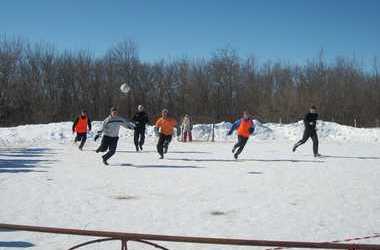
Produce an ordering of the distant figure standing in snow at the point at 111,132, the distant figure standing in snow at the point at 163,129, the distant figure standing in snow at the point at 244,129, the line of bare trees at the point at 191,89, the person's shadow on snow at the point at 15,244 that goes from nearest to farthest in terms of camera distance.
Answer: the person's shadow on snow at the point at 15,244, the distant figure standing in snow at the point at 111,132, the distant figure standing in snow at the point at 244,129, the distant figure standing in snow at the point at 163,129, the line of bare trees at the point at 191,89

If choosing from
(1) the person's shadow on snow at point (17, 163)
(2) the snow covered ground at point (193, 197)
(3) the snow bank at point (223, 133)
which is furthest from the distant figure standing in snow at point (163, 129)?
(3) the snow bank at point (223, 133)

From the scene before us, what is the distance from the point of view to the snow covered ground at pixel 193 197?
7.13m

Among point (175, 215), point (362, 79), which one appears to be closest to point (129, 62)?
point (362, 79)

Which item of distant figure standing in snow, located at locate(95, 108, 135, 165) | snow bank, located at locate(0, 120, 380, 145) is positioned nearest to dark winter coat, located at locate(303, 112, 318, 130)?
distant figure standing in snow, located at locate(95, 108, 135, 165)

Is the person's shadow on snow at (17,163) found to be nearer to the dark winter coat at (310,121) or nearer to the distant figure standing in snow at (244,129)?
the distant figure standing in snow at (244,129)

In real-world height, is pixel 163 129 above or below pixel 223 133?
below

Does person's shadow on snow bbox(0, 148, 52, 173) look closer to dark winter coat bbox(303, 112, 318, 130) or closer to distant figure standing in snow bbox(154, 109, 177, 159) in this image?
distant figure standing in snow bbox(154, 109, 177, 159)

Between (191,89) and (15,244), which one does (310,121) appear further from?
(191,89)

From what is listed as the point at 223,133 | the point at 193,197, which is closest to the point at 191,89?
the point at 223,133

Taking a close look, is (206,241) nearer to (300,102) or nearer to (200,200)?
(200,200)

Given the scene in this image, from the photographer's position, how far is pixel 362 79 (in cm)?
6069

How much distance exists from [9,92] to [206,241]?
5014 cm

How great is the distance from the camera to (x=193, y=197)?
31.7 ft

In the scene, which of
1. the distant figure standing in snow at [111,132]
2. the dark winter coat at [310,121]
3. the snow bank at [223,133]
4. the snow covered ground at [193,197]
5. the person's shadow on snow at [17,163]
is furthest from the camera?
the snow bank at [223,133]
